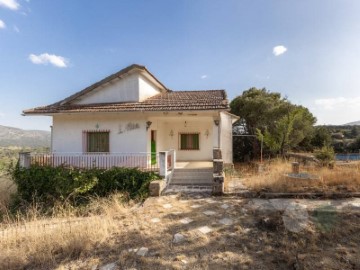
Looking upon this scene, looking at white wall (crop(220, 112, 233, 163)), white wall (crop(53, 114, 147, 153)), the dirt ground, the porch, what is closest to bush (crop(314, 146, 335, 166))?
the dirt ground

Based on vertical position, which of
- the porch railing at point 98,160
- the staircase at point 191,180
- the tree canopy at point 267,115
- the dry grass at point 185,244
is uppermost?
the tree canopy at point 267,115

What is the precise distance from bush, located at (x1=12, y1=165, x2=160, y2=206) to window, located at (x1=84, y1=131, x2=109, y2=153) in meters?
2.14

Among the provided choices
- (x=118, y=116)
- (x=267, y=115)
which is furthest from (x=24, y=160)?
(x=267, y=115)

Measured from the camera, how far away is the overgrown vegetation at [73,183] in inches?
402

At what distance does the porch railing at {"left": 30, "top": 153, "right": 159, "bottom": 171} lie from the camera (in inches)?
455

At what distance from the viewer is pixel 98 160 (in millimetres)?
12070

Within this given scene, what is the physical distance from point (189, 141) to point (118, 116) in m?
5.93

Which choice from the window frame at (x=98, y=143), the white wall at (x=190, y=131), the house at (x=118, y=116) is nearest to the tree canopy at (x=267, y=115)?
the white wall at (x=190, y=131)

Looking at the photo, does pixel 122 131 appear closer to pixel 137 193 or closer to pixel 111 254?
pixel 137 193

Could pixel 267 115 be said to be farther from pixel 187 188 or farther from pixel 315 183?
pixel 187 188

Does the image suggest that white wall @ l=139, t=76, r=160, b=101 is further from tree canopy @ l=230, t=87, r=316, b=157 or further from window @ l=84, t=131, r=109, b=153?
tree canopy @ l=230, t=87, r=316, b=157

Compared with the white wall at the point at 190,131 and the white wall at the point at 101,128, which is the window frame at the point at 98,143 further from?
the white wall at the point at 190,131

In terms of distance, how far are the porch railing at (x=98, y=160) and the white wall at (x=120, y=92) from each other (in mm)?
3570

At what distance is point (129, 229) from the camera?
5.82 m
